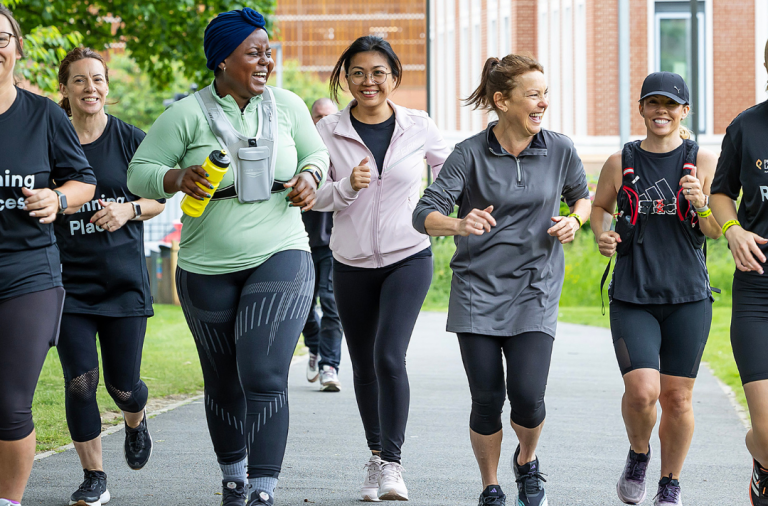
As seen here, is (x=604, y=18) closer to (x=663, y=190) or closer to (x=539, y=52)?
(x=539, y=52)

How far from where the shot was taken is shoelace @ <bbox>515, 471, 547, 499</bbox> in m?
4.99

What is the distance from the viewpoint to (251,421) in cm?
457

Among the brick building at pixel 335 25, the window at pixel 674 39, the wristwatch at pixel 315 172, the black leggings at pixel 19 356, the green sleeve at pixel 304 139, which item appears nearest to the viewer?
the black leggings at pixel 19 356

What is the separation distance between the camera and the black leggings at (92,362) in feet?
17.7

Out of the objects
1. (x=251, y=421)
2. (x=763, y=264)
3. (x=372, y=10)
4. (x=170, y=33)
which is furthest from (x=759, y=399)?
(x=372, y=10)

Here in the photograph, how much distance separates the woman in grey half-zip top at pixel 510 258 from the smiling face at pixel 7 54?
183 centimetres

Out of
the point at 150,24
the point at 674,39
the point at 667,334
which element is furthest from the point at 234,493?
the point at 674,39

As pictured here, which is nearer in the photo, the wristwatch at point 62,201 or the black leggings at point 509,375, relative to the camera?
the wristwatch at point 62,201

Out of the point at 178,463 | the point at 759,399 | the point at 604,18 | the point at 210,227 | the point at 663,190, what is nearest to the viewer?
the point at 759,399

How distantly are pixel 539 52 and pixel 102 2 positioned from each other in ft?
61.8

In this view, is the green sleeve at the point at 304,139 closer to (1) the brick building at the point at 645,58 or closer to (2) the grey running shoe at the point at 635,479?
(2) the grey running shoe at the point at 635,479

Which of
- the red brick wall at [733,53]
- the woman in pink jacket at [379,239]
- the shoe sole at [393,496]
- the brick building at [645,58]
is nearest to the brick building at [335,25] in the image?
the brick building at [645,58]

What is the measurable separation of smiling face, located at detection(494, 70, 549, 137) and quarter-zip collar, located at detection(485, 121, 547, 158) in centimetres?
7

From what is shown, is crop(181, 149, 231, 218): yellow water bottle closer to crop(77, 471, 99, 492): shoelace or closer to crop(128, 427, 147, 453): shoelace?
crop(77, 471, 99, 492): shoelace
